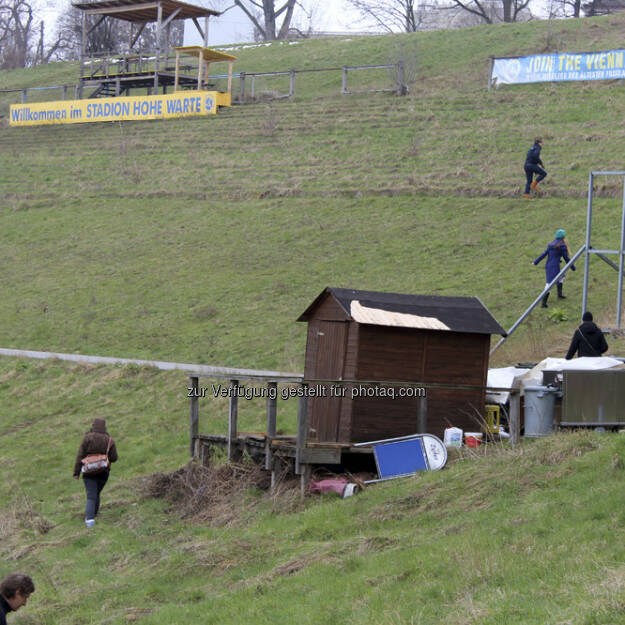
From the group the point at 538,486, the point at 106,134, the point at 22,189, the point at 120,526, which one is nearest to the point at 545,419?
the point at 538,486

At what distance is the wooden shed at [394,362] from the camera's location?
12438 mm

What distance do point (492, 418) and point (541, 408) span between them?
2.92 feet

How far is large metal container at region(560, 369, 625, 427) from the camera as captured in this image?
11.7m

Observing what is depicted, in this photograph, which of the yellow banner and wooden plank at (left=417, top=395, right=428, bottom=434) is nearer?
wooden plank at (left=417, top=395, right=428, bottom=434)

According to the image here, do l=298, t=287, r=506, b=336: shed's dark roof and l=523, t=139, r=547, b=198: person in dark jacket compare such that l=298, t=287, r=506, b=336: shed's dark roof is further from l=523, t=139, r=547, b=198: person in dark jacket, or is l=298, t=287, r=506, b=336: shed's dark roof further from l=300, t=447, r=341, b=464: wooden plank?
l=523, t=139, r=547, b=198: person in dark jacket

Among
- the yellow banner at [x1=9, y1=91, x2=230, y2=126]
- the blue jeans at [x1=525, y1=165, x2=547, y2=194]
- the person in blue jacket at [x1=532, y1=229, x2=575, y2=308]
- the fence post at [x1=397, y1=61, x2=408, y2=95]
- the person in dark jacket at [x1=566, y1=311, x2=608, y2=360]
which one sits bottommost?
the person in dark jacket at [x1=566, y1=311, x2=608, y2=360]

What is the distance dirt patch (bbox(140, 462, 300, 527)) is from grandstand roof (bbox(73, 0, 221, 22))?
1479 inches

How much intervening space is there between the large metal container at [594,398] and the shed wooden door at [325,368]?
3.03 meters

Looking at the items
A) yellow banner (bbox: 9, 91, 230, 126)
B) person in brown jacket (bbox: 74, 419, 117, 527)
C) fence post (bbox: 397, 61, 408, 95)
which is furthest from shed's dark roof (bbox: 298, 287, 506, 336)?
yellow banner (bbox: 9, 91, 230, 126)

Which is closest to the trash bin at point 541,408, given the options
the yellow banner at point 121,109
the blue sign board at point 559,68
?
the blue sign board at point 559,68

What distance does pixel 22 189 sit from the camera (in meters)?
37.1

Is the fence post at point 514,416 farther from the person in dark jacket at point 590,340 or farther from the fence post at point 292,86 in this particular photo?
the fence post at point 292,86

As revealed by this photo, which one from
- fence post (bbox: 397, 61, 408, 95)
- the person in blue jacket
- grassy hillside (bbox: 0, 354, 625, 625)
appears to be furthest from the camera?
fence post (bbox: 397, 61, 408, 95)

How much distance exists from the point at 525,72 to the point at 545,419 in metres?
25.9
